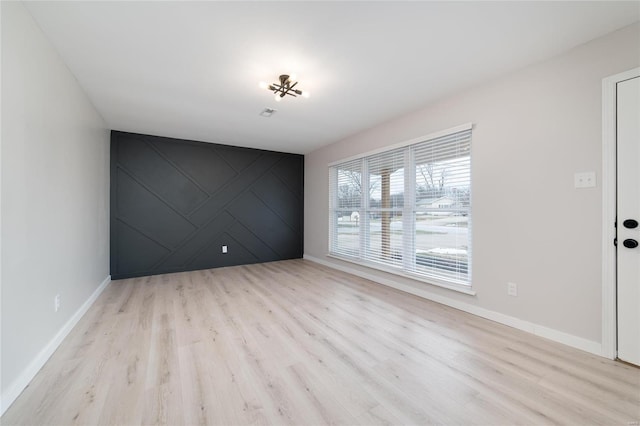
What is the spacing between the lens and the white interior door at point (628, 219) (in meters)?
1.87

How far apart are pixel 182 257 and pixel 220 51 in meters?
3.82

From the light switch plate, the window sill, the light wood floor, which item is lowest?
the light wood floor

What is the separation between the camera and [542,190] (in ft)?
7.68

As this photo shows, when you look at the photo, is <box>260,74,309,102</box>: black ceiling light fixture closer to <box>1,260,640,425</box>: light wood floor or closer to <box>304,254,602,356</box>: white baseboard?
<box>1,260,640,425</box>: light wood floor

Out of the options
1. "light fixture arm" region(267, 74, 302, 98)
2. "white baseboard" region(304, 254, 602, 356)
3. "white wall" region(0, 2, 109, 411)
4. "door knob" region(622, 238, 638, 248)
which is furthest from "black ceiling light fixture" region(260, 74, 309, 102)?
"door knob" region(622, 238, 638, 248)

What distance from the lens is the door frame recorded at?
1956 millimetres

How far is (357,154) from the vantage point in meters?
4.48

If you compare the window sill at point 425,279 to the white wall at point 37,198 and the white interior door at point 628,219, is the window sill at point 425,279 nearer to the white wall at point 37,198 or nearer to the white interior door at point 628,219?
the white interior door at point 628,219

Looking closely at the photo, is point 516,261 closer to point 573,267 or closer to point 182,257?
point 573,267

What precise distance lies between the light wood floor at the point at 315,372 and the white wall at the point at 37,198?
0.80ft

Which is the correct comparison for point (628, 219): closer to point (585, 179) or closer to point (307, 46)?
point (585, 179)

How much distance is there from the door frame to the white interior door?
26 millimetres

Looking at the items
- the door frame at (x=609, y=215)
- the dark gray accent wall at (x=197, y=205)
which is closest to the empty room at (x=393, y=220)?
the door frame at (x=609, y=215)

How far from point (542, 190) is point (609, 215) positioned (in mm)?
466
